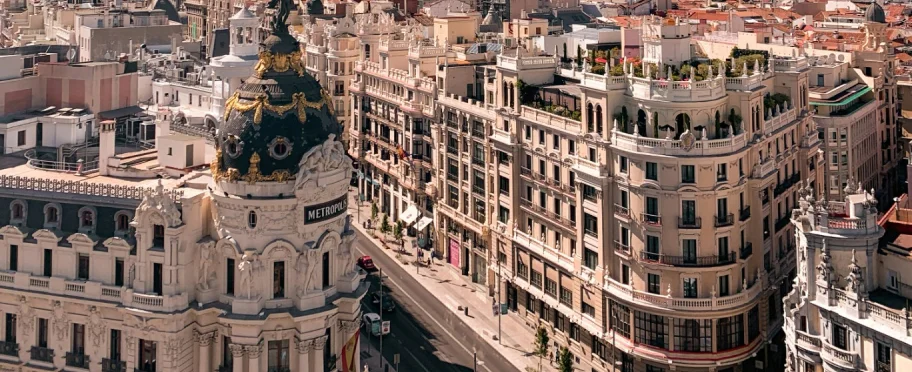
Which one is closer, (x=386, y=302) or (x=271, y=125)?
(x=271, y=125)

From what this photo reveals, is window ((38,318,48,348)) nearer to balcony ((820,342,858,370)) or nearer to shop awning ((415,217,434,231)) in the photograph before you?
balcony ((820,342,858,370))

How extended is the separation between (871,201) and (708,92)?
26851mm

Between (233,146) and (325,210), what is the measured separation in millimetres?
Result: 9277

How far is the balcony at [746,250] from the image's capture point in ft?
358

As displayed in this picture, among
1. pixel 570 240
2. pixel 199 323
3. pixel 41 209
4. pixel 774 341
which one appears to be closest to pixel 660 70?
pixel 570 240

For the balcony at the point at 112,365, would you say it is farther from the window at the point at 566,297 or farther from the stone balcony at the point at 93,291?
the window at the point at 566,297

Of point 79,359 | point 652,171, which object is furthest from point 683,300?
point 79,359

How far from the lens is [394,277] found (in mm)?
148250

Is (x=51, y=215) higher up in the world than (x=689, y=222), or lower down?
higher up

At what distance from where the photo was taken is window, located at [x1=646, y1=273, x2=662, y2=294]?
10719 cm

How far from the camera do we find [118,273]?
296 feet

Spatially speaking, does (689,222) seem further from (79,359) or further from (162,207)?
(79,359)

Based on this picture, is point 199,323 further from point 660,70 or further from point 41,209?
point 660,70

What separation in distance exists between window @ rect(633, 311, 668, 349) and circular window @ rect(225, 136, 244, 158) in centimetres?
4360
